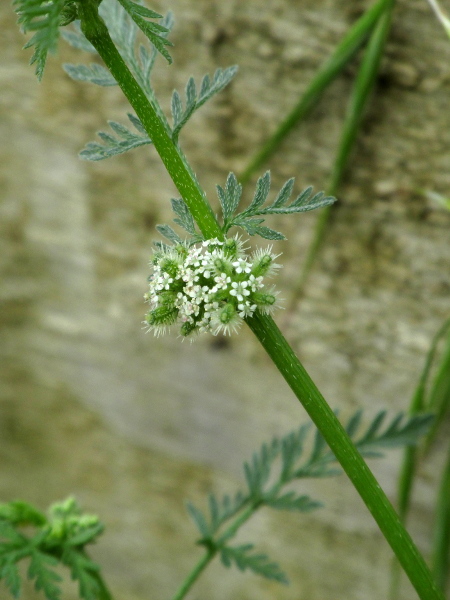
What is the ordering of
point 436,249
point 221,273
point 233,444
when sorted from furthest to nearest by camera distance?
point 233,444 → point 436,249 → point 221,273

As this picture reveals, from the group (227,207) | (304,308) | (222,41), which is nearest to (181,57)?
(222,41)

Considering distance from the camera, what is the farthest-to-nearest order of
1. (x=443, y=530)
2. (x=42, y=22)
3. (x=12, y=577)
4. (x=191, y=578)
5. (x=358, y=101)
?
1. (x=443, y=530)
2. (x=358, y=101)
3. (x=191, y=578)
4. (x=12, y=577)
5. (x=42, y=22)

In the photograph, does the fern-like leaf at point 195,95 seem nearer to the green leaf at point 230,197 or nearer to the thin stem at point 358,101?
the green leaf at point 230,197

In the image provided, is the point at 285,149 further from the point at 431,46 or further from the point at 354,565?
the point at 354,565

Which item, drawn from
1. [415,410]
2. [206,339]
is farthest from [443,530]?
[206,339]

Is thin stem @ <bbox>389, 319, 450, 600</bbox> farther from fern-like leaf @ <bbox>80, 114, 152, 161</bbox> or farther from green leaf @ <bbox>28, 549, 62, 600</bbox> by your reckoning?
fern-like leaf @ <bbox>80, 114, 152, 161</bbox>

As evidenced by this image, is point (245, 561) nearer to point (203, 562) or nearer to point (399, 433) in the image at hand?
point (203, 562)
